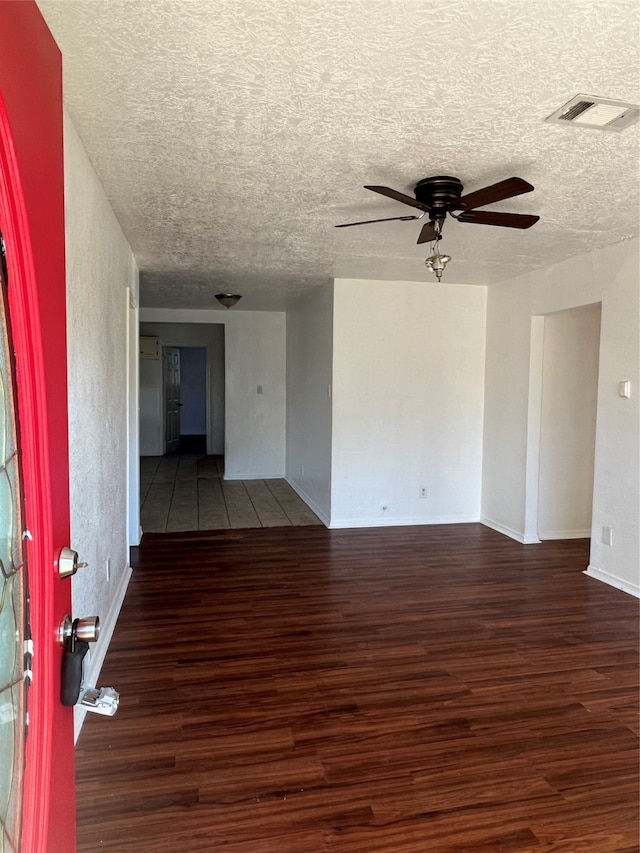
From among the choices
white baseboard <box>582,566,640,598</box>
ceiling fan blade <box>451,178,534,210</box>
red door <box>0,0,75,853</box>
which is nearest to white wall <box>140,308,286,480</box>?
white baseboard <box>582,566,640,598</box>

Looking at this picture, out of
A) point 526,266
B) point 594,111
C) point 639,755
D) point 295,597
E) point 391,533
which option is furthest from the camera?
point 391,533

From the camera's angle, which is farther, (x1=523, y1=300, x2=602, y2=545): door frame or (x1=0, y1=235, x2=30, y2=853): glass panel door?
(x1=523, y1=300, x2=602, y2=545): door frame

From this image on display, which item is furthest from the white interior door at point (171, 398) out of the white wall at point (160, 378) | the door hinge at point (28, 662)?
the door hinge at point (28, 662)

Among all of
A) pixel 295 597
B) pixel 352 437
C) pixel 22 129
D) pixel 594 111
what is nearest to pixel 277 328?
pixel 352 437

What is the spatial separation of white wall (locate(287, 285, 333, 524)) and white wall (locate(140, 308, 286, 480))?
240mm

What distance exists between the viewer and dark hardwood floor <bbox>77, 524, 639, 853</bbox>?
1739 millimetres

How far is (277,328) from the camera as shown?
25.4 feet

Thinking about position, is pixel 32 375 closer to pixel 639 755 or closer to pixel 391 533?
pixel 639 755

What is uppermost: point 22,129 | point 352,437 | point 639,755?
point 22,129

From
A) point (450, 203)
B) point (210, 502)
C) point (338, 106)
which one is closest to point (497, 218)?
point (450, 203)

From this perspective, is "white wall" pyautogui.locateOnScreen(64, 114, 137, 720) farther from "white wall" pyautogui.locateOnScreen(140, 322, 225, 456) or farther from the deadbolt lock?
"white wall" pyautogui.locateOnScreen(140, 322, 225, 456)

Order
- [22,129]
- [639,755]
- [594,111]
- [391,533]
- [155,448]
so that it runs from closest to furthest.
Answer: [22,129] → [594,111] → [639,755] → [391,533] → [155,448]

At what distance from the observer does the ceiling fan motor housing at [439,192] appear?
2.55m

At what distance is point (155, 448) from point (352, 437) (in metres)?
5.49
